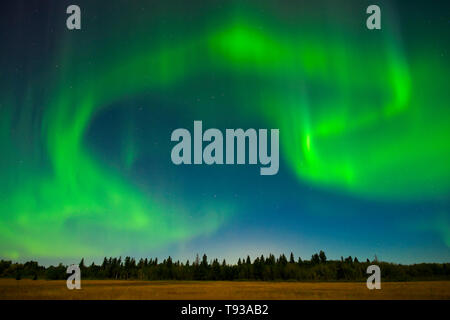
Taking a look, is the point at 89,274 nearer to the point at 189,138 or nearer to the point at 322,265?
the point at 322,265

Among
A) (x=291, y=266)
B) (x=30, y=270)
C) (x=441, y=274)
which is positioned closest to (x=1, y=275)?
(x=30, y=270)

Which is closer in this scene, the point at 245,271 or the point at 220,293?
the point at 220,293

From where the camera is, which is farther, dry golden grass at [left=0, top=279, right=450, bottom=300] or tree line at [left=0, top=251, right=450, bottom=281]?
tree line at [left=0, top=251, right=450, bottom=281]

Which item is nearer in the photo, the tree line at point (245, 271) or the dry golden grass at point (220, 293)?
the dry golden grass at point (220, 293)

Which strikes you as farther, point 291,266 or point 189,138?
point 291,266
